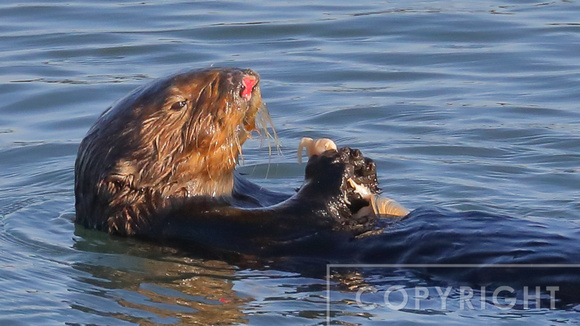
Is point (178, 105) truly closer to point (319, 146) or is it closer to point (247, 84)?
point (247, 84)

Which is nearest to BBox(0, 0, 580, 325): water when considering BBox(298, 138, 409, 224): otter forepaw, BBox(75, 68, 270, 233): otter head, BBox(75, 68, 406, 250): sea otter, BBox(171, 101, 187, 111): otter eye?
BBox(75, 68, 406, 250): sea otter

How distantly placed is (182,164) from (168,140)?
0.13 meters

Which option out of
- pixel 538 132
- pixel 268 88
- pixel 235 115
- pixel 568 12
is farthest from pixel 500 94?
pixel 235 115

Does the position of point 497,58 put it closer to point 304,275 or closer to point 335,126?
point 335,126

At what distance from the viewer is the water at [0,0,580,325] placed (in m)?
4.53

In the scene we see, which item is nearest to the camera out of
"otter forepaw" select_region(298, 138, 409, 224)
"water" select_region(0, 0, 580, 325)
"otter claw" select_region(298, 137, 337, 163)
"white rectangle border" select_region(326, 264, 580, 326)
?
"white rectangle border" select_region(326, 264, 580, 326)

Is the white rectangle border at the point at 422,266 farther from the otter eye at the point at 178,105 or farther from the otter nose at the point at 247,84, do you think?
the otter eye at the point at 178,105

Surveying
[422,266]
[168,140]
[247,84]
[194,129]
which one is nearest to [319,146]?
[247,84]

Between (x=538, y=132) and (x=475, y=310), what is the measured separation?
3.24 metres

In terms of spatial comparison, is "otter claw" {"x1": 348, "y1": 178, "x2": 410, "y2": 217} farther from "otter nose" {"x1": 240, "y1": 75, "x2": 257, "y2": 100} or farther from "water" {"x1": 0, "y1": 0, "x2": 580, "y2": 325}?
"otter nose" {"x1": 240, "y1": 75, "x2": 257, "y2": 100}

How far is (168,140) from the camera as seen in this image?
512cm

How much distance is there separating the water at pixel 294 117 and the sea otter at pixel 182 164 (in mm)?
153

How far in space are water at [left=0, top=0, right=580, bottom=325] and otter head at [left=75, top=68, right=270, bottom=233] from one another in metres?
0.28

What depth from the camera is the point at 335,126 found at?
7.60 metres
